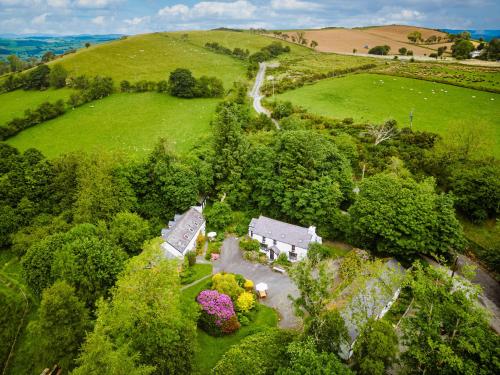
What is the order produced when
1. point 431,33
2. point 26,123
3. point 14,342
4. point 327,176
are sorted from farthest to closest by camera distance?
point 431,33, point 26,123, point 327,176, point 14,342

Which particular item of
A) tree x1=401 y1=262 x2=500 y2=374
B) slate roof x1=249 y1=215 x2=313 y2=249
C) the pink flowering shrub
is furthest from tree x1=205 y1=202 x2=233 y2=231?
tree x1=401 y1=262 x2=500 y2=374

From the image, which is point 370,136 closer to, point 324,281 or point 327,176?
point 327,176

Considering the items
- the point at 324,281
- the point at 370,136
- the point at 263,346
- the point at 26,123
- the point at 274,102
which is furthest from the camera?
the point at 274,102

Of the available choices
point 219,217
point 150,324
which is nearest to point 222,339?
point 150,324

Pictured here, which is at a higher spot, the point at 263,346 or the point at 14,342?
the point at 263,346

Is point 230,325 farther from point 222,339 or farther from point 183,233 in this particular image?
point 183,233

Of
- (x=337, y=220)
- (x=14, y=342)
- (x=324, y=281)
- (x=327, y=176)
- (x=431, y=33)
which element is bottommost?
(x=14, y=342)

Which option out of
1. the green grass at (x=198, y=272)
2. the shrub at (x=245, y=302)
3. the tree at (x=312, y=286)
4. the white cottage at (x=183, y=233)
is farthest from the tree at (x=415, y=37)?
the tree at (x=312, y=286)

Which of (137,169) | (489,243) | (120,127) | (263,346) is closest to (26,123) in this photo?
(120,127)
